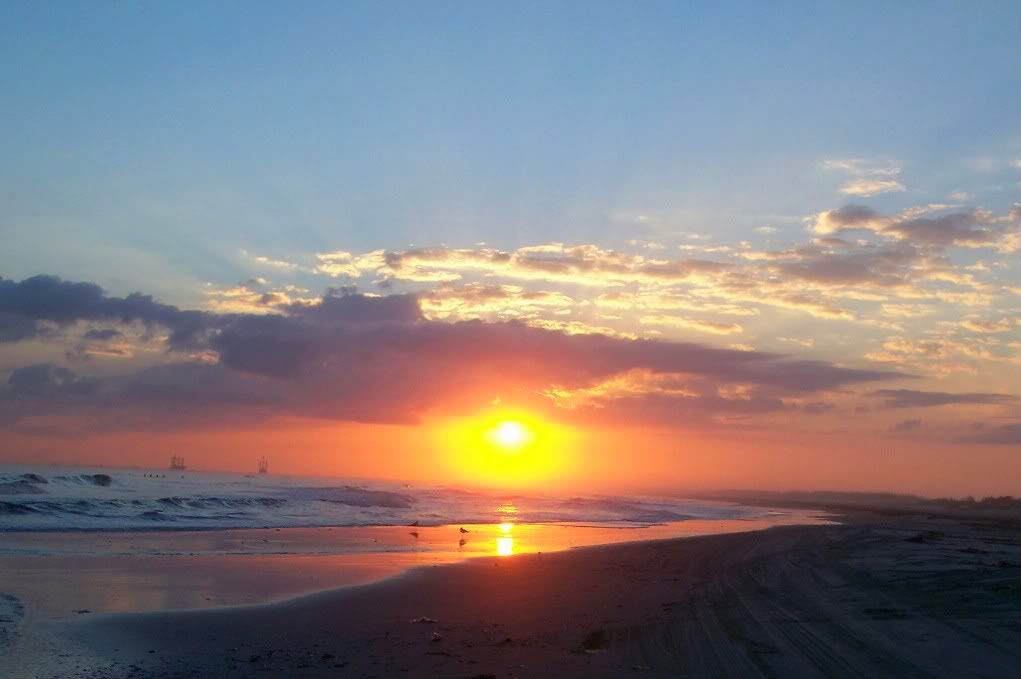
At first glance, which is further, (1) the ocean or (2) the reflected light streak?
(1) the ocean

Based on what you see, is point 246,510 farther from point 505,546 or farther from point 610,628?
point 610,628

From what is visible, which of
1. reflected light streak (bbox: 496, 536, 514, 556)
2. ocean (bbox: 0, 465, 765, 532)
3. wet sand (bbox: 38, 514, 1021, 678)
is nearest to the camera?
wet sand (bbox: 38, 514, 1021, 678)

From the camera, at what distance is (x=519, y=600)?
16469 mm

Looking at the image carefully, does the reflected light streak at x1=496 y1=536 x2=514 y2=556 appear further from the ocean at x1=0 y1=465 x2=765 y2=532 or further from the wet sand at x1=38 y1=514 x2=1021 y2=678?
the ocean at x1=0 y1=465 x2=765 y2=532

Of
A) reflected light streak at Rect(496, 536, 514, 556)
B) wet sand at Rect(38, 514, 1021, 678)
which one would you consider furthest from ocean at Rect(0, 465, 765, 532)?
wet sand at Rect(38, 514, 1021, 678)

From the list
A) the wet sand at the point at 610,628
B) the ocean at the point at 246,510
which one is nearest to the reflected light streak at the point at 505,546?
the wet sand at the point at 610,628

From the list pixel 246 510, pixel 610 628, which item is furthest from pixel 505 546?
pixel 246 510

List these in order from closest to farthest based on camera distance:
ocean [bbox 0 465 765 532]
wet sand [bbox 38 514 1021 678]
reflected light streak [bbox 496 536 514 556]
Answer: wet sand [bbox 38 514 1021 678]
reflected light streak [bbox 496 536 514 556]
ocean [bbox 0 465 765 532]

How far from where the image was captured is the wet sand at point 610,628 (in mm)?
10312

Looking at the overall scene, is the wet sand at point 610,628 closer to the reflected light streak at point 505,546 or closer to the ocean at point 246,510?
the reflected light streak at point 505,546

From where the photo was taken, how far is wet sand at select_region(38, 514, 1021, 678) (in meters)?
10.3

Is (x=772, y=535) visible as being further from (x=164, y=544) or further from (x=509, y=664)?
(x=509, y=664)

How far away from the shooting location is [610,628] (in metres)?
12.9

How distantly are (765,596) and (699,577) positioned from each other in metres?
4.04
